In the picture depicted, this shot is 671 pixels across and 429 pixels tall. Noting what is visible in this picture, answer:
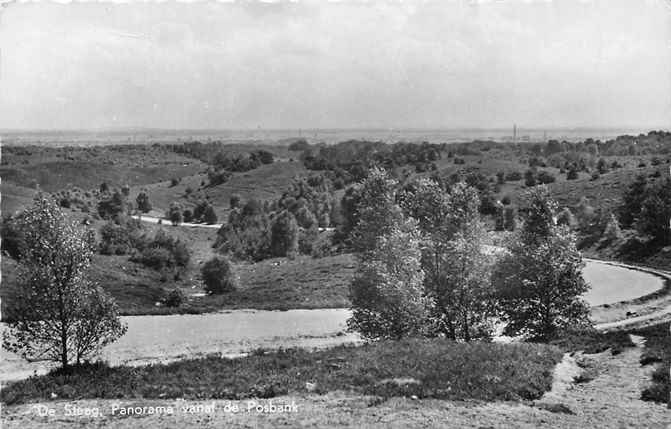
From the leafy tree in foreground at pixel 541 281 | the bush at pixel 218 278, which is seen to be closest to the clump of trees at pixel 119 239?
the bush at pixel 218 278

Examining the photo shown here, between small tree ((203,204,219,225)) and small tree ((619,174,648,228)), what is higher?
small tree ((619,174,648,228))

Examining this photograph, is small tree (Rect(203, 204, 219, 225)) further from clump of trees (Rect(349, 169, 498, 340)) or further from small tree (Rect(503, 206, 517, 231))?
clump of trees (Rect(349, 169, 498, 340))

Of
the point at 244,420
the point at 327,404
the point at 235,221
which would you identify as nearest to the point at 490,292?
the point at 327,404

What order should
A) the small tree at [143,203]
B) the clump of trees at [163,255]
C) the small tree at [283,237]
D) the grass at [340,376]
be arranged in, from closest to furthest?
the grass at [340,376] → the clump of trees at [163,255] → the small tree at [283,237] → the small tree at [143,203]

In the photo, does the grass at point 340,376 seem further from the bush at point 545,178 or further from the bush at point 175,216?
the bush at point 545,178

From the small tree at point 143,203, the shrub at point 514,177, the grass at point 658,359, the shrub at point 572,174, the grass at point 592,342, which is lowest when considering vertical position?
the small tree at point 143,203

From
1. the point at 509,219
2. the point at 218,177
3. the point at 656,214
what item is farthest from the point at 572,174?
the point at 218,177

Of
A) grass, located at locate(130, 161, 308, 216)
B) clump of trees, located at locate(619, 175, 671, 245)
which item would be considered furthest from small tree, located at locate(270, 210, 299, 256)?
clump of trees, located at locate(619, 175, 671, 245)

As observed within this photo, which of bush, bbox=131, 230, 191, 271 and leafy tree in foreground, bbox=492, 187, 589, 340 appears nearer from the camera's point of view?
leafy tree in foreground, bbox=492, 187, 589, 340
